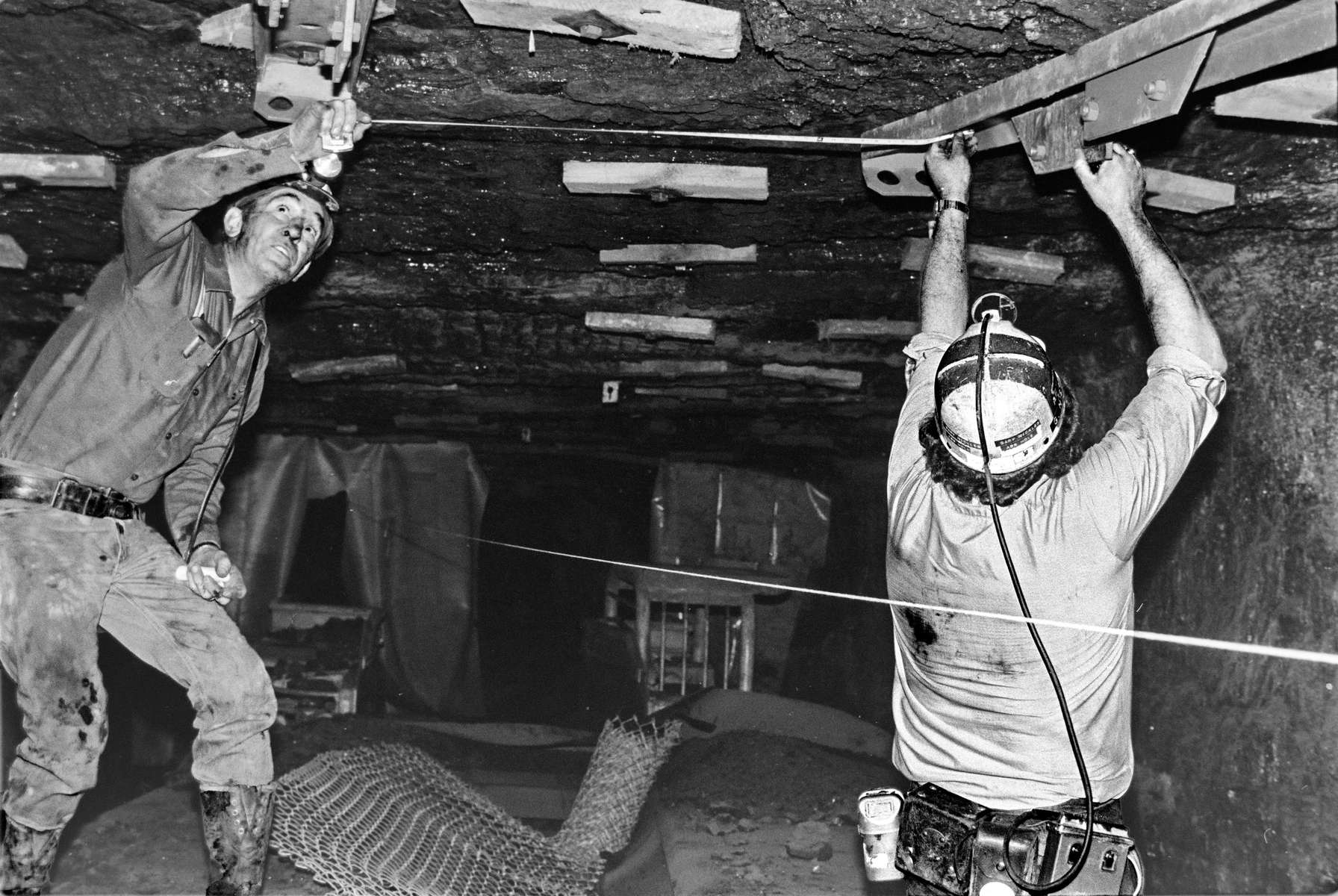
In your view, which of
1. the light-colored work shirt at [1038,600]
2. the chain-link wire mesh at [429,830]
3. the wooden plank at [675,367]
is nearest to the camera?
the light-colored work shirt at [1038,600]

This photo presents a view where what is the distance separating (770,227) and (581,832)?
3275mm

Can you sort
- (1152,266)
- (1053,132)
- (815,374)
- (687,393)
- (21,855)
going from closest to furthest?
1. (1152,266)
2. (1053,132)
3. (21,855)
4. (815,374)
5. (687,393)

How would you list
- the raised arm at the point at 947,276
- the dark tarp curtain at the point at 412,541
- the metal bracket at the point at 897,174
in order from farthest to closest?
the dark tarp curtain at the point at 412,541
the metal bracket at the point at 897,174
the raised arm at the point at 947,276

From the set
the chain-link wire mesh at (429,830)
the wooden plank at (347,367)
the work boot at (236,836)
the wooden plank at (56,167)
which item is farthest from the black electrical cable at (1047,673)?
the wooden plank at (347,367)

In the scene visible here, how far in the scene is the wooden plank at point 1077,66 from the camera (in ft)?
7.18

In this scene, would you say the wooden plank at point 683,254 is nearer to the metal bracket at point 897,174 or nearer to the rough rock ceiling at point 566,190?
the rough rock ceiling at point 566,190

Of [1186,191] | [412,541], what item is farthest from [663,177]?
[412,541]

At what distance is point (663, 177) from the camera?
338 centimetres

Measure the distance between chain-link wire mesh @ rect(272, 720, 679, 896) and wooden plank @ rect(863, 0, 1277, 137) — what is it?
3056 mm

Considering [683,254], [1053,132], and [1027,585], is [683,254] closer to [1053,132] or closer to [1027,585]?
[1053,132]

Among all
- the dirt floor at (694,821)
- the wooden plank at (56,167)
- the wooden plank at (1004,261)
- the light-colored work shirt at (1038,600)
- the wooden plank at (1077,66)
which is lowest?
the dirt floor at (694,821)

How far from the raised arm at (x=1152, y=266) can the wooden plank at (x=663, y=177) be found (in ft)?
3.47

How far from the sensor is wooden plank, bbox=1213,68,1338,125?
2.46 m

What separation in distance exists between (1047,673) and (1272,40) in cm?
135
